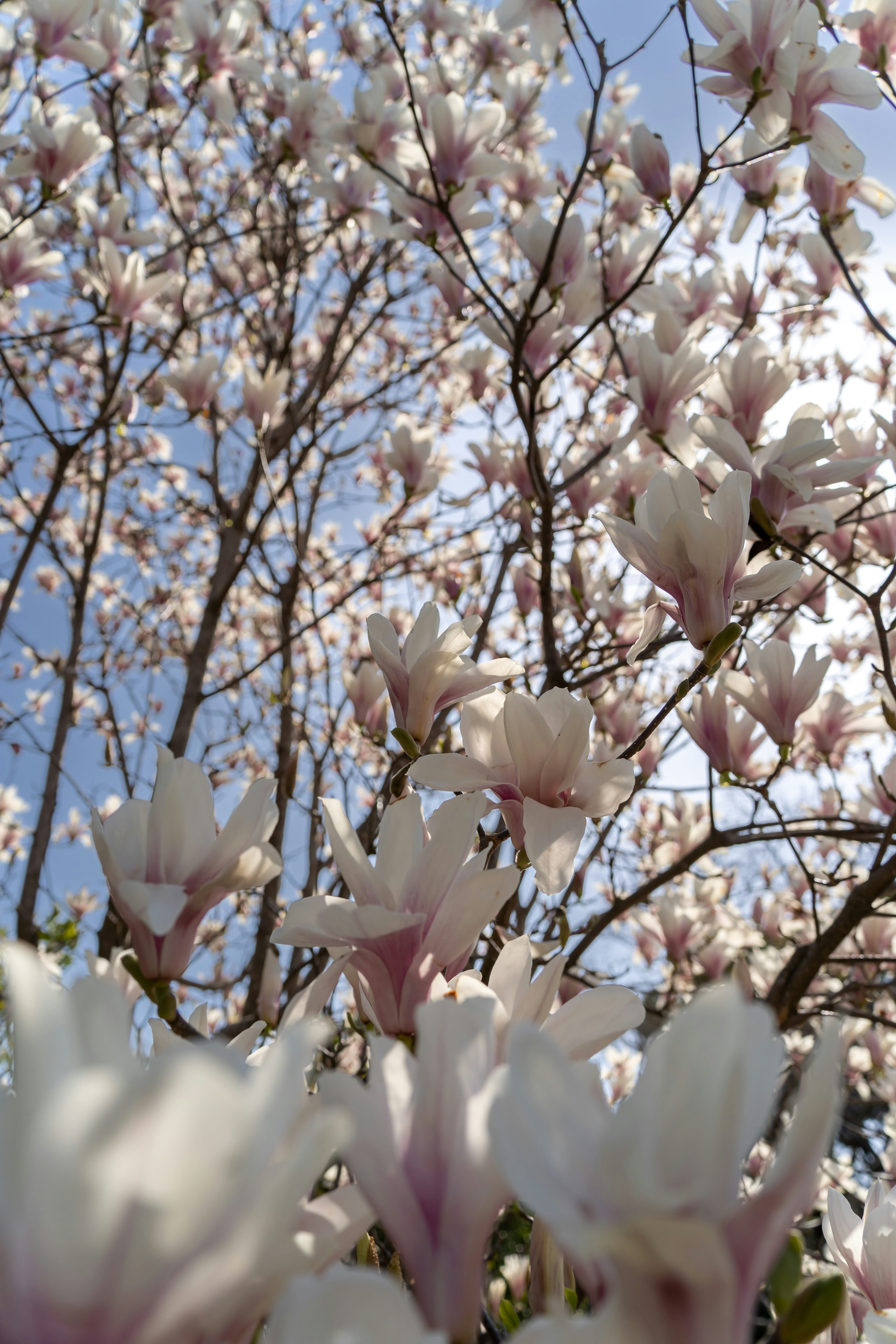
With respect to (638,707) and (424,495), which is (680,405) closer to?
(638,707)

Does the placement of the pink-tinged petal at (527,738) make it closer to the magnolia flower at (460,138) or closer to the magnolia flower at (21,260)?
the magnolia flower at (460,138)

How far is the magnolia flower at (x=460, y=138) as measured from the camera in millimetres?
2078

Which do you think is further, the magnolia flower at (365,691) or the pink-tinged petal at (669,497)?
the magnolia flower at (365,691)

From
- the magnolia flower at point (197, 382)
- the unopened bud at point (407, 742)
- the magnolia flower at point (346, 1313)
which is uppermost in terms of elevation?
the magnolia flower at point (197, 382)

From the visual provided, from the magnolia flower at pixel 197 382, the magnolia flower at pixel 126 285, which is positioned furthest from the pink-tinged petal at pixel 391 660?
the magnolia flower at pixel 197 382

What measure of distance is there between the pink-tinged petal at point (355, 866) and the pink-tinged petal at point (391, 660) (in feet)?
1.05

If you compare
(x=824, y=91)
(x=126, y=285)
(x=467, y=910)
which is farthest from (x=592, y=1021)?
(x=126, y=285)

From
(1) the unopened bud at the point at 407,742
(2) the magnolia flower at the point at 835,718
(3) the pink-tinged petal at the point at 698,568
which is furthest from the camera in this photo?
(2) the magnolia flower at the point at 835,718

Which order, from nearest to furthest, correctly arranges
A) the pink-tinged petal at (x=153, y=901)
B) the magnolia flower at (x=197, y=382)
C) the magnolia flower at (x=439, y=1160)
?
the magnolia flower at (x=439, y=1160) → the pink-tinged petal at (x=153, y=901) → the magnolia flower at (x=197, y=382)

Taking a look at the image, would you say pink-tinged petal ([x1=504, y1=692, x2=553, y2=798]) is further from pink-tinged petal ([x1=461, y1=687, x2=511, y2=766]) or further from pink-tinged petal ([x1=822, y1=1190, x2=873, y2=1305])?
pink-tinged petal ([x1=822, y1=1190, x2=873, y2=1305])

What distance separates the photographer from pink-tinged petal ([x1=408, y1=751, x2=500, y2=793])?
0.86 meters

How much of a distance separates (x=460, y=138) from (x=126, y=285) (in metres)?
0.98

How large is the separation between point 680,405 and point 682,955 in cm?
163

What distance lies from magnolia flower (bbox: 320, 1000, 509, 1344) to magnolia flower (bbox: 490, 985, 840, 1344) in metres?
0.05
